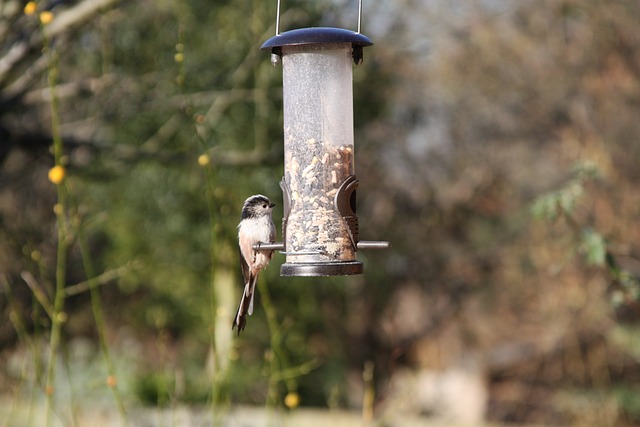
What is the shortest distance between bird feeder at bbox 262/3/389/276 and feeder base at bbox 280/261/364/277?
0.10 meters

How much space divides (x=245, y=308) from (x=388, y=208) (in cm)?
899

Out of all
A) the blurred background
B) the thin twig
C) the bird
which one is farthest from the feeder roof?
the blurred background

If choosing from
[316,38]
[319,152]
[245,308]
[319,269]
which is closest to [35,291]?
[245,308]

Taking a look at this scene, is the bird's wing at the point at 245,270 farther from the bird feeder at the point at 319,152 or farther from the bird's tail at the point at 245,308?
the bird feeder at the point at 319,152

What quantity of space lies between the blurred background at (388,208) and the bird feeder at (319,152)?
3603 millimetres

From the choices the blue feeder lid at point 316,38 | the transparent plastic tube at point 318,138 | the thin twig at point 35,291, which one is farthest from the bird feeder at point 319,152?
the thin twig at point 35,291

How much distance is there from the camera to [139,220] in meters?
9.88

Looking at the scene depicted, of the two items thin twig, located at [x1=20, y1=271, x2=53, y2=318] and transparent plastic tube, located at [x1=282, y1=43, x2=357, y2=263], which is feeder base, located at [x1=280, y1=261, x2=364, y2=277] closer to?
transparent plastic tube, located at [x1=282, y1=43, x2=357, y2=263]

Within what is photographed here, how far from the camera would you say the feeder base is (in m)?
3.30

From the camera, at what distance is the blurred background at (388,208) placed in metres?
8.44

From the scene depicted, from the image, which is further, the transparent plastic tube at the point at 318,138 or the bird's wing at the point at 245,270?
the transparent plastic tube at the point at 318,138

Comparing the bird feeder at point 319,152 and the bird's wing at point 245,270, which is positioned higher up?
the bird feeder at point 319,152

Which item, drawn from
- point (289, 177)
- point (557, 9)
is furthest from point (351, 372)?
point (289, 177)

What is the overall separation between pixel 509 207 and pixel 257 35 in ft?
16.5
